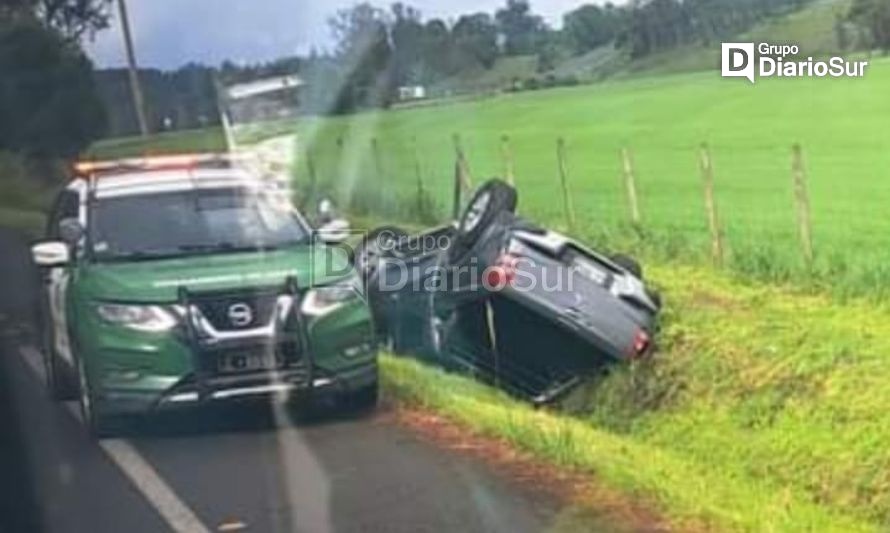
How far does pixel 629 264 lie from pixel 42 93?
347 centimetres

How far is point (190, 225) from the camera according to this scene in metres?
9.43

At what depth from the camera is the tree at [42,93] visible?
9391 millimetres

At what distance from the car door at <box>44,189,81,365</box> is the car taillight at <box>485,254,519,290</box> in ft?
7.44

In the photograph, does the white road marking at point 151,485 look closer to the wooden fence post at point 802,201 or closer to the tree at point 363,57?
the tree at point 363,57

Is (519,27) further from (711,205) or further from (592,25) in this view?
(711,205)

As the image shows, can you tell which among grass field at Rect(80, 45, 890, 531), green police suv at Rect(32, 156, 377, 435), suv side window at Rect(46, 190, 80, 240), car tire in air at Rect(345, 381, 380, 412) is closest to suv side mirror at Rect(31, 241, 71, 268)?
green police suv at Rect(32, 156, 377, 435)

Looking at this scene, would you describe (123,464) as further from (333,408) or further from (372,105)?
(372,105)

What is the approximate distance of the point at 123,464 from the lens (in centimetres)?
845

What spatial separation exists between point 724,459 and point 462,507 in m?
2.39

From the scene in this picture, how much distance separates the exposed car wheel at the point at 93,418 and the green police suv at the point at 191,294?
0.01 metres

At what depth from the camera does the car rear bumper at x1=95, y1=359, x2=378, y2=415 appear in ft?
28.9

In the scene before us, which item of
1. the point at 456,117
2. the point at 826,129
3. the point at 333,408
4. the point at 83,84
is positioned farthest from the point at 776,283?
the point at 83,84

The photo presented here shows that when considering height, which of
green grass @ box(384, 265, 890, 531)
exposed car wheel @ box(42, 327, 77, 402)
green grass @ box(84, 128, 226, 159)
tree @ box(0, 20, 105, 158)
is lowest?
green grass @ box(384, 265, 890, 531)

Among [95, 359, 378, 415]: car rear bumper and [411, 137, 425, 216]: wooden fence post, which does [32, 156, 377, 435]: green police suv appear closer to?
[95, 359, 378, 415]: car rear bumper
